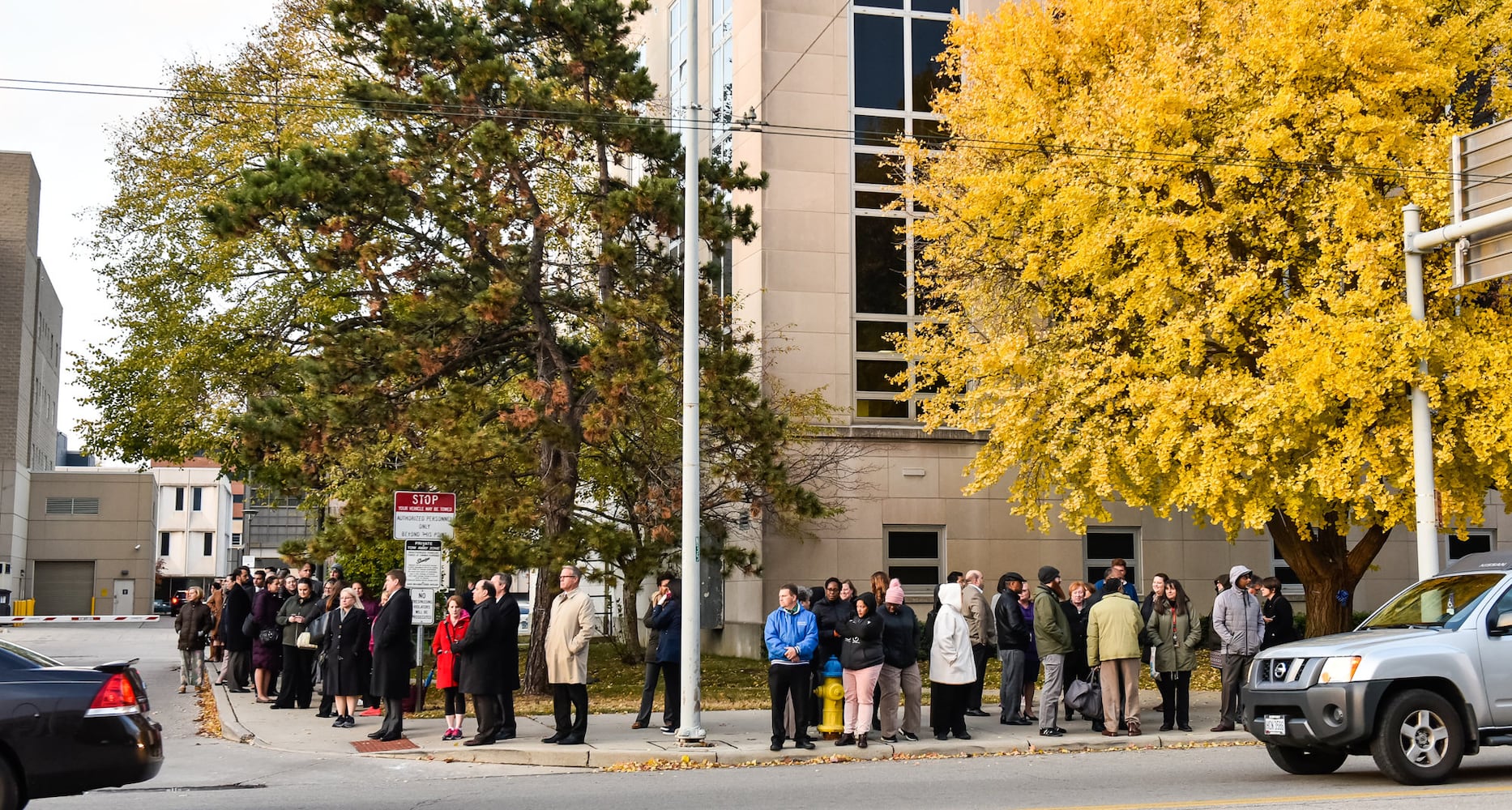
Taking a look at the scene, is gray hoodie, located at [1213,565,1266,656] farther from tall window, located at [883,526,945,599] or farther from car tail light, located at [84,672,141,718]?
tall window, located at [883,526,945,599]

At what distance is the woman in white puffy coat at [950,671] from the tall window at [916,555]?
13.8 metres

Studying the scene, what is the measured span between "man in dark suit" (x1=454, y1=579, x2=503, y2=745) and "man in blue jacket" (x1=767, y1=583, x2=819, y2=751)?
2.94 metres

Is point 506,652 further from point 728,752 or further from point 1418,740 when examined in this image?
point 1418,740

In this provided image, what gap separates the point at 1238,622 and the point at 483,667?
856 cm

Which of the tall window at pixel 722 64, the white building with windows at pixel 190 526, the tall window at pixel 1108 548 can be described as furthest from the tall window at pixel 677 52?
the white building with windows at pixel 190 526

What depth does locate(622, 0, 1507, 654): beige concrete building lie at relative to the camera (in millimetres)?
28969

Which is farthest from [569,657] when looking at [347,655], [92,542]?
[92,542]

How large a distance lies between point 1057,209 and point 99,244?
23.6 metres

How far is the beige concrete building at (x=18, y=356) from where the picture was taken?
72.0 metres

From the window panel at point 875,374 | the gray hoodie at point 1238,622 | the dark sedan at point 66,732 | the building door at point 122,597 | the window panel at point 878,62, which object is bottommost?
the building door at point 122,597

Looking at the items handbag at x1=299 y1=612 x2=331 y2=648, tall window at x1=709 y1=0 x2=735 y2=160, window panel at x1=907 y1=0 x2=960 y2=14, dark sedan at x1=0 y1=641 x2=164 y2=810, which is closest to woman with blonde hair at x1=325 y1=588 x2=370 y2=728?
handbag at x1=299 y1=612 x2=331 y2=648

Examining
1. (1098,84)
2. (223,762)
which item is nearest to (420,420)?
(223,762)

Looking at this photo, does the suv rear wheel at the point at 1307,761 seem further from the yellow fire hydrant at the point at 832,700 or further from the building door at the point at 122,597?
the building door at the point at 122,597

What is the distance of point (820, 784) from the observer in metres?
Result: 12.2
